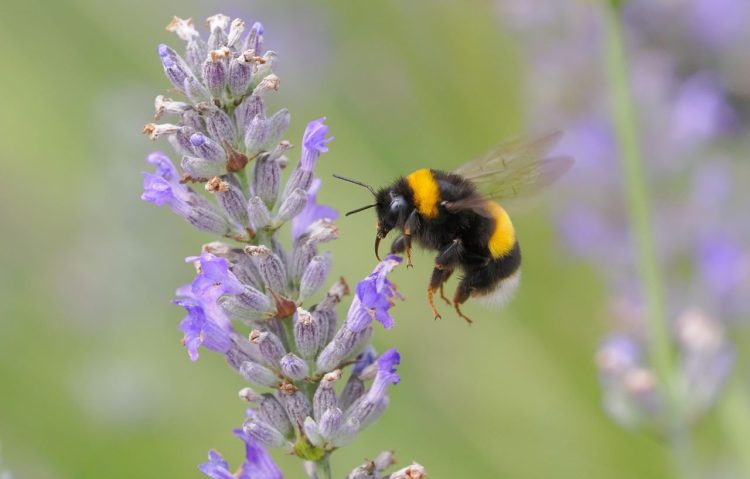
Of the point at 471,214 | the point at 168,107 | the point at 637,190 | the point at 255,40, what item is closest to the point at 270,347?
the point at 168,107

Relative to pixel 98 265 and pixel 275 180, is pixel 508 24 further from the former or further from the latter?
pixel 275 180

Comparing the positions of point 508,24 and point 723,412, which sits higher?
point 508,24

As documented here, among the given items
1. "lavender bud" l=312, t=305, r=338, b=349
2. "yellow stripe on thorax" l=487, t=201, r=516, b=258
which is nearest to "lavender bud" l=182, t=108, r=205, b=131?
"lavender bud" l=312, t=305, r=338, b=349

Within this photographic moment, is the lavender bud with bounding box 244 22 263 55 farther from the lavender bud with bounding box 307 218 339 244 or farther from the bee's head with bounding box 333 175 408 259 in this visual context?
the bee's head with bounding box 333 175 408 259

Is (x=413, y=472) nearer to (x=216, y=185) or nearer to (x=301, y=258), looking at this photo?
(x=301, y=258)

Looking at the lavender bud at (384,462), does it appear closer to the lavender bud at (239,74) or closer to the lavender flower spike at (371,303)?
the lavender flower spike at (371,303)

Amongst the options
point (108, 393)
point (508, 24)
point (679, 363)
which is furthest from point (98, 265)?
point (679, 363)

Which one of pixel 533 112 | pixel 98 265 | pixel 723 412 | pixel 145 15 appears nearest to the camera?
pixel 723 412
